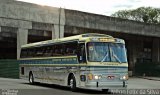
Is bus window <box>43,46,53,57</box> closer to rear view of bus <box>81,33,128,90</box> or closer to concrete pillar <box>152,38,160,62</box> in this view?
rear view of bus <box>81,33,128,90</box>

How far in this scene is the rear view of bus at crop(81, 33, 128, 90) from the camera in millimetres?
20641

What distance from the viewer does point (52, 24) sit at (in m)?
40.8

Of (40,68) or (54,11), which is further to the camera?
(54,11)

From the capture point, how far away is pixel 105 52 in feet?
69.2

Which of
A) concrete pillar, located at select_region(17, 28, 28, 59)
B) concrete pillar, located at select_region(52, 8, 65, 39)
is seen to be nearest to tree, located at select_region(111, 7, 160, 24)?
concrete pillar, located at select_region(52, 8, 65, 39)

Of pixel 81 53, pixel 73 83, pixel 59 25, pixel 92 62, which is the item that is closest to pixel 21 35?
pixel 59 25

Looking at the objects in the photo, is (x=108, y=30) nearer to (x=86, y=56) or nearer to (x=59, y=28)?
(x=59, y=28)

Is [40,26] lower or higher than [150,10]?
lower

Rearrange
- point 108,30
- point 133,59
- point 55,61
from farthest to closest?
point 133,59 < point 108,30 < point 55,61

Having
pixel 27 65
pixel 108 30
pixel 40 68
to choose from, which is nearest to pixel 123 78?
pixel 40 68

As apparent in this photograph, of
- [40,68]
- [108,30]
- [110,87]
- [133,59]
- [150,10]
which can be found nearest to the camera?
[110,87]

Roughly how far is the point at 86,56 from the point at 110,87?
1.98m

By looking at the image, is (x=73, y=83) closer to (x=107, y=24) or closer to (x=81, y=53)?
(x=81, y=53)

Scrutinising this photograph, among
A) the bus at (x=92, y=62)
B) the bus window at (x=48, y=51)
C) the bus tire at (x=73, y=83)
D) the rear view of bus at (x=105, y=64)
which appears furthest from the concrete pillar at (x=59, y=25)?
the rear view of bus at (x=105, y=64)
